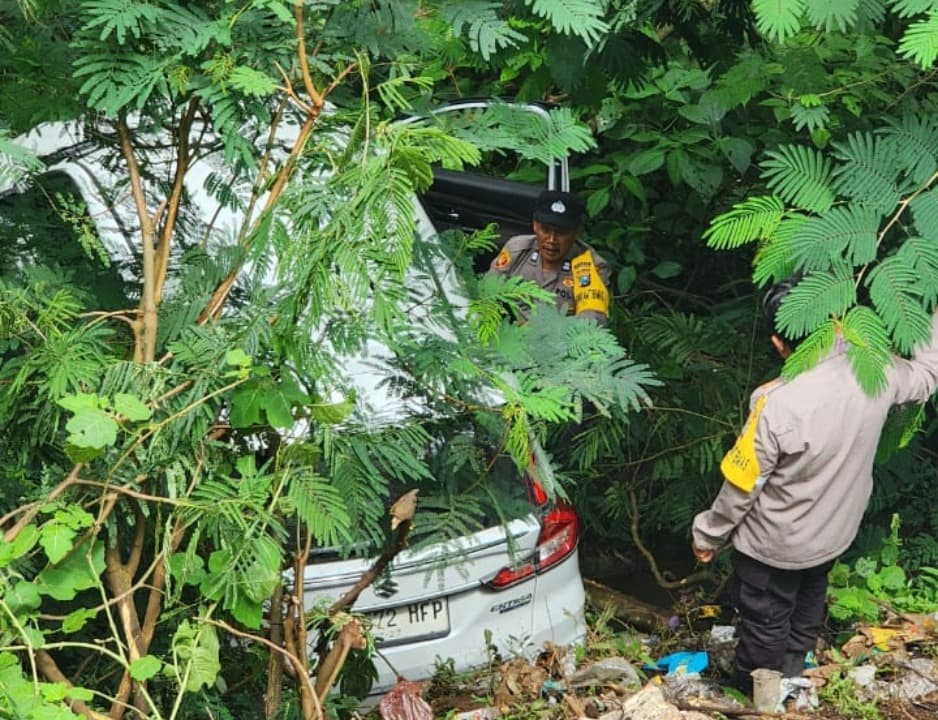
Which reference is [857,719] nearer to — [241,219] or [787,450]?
[787,450]

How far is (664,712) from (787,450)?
90cm

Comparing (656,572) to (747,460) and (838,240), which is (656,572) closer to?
(747,460)

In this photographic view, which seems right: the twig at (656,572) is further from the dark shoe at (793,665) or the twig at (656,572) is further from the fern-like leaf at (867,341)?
the fern-like leaf at (867,341)

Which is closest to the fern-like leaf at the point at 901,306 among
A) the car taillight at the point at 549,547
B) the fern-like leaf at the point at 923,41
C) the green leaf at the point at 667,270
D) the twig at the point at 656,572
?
the fern-like leaf at the point at 923,41

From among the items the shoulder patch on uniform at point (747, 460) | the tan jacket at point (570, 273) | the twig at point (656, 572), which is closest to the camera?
the shoulder patch on uniform at point (747, 460)

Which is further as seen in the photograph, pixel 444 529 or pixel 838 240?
pixel 838 240

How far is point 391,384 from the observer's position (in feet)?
9.69

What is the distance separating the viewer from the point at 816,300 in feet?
11.0

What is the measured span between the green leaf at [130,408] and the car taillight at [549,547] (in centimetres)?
198

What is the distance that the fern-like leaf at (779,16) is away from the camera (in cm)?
306

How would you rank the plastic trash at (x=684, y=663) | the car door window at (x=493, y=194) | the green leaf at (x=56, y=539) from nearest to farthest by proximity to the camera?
the green leaf at (x=56, y=539)
the plastic trash at (x=684, y=663)
the car door window at (x=493, y=194)

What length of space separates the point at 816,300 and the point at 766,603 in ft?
4.42

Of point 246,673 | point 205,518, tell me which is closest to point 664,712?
point 246,673

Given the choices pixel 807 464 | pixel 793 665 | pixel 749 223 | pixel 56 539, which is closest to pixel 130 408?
pixel 56 539
